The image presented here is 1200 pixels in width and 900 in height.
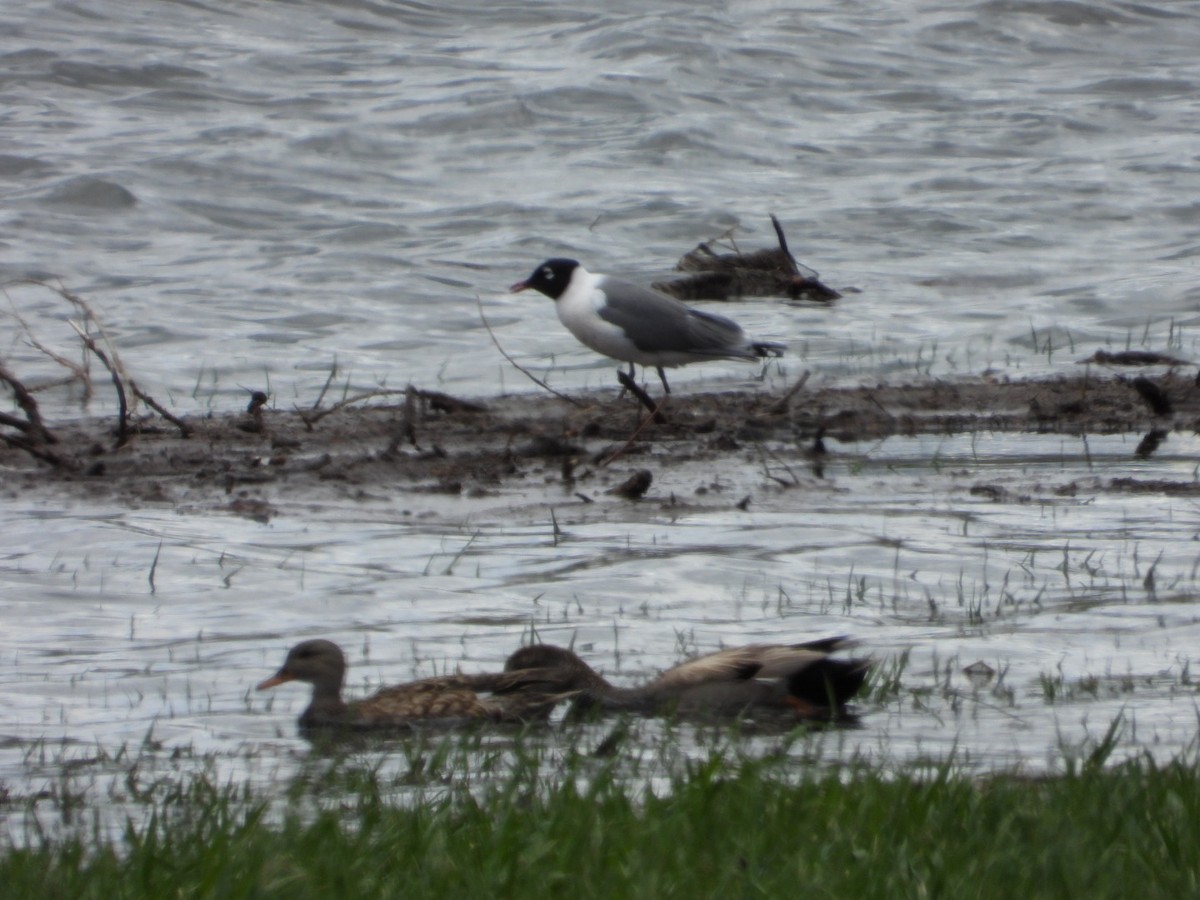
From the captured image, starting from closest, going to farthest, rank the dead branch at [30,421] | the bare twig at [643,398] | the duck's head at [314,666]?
the duck's head at [314,666], the dead branch at [30,421], the bare twig at [643,398]

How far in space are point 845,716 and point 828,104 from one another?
22.6 meters

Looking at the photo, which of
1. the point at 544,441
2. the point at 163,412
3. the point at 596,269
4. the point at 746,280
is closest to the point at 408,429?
the point at 544,441

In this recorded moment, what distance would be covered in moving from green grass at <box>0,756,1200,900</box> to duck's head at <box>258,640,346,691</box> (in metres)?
1.44

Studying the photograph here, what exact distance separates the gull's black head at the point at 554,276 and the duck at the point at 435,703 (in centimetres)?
830

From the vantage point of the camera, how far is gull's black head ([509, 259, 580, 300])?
14328 millimetres

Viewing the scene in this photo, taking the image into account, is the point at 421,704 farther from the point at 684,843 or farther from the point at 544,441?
the point at 544,441

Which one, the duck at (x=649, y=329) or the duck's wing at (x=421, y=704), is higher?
the duck's wing at (x=421, y=704)

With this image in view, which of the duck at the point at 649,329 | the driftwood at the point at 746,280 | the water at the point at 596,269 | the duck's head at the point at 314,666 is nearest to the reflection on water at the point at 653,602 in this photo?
the water at the point at 596,269

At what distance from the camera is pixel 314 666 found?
6.13m

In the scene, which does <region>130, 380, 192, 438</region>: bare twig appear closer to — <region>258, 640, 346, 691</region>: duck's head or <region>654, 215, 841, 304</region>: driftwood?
<region>258, 640, 346, 691</region>: duck's head

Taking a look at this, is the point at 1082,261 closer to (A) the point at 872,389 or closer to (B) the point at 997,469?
(A) the point at 872,389

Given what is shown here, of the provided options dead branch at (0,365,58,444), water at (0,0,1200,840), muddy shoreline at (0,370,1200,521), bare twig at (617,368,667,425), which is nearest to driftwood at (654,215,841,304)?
water at (0,0,1200,840)

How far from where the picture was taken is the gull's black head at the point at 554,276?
47.0 ft

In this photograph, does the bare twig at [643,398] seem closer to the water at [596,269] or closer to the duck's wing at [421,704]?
the water at [596,269]
